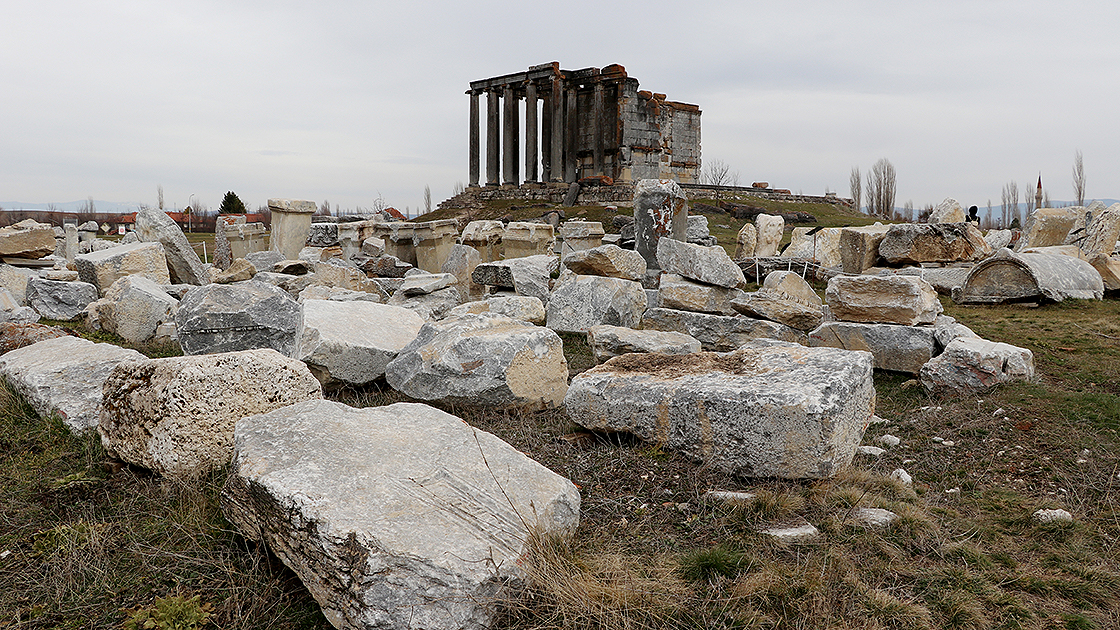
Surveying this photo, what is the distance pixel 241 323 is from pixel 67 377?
1215 millimetres

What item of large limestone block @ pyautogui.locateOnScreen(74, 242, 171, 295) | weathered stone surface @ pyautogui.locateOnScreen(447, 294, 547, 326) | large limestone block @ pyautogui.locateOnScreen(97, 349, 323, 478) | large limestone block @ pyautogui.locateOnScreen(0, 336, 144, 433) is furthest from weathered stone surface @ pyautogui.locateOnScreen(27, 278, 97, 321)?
large limestone block @ pyautogui.locateOnScreen(97, 349, 323, 478)

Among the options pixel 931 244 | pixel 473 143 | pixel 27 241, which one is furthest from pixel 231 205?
pixel 931 244

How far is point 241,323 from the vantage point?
5238 millimetres

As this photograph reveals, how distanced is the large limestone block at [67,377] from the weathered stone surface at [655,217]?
7985 mm

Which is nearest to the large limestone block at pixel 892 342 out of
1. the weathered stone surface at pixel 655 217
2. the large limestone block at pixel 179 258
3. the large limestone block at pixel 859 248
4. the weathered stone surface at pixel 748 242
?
the weathered stone surface at pixel 655 217

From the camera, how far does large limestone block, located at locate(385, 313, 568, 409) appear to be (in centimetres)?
432

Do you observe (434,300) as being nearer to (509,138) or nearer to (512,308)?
(512,308)

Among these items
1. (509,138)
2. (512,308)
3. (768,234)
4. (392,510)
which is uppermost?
(509,138)

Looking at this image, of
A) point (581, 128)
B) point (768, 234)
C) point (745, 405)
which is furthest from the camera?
point (581, 128)

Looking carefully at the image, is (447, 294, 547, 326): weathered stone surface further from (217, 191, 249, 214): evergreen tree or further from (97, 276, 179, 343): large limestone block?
(217, 191, 249, 214): evergreen tree

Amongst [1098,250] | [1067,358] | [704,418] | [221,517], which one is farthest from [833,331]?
[1098,250]

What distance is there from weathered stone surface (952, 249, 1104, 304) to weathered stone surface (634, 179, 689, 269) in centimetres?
403

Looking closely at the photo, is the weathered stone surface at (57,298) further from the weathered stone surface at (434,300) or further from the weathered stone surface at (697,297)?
the weathered stone surface at (697,297)

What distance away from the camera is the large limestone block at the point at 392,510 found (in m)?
2.23
